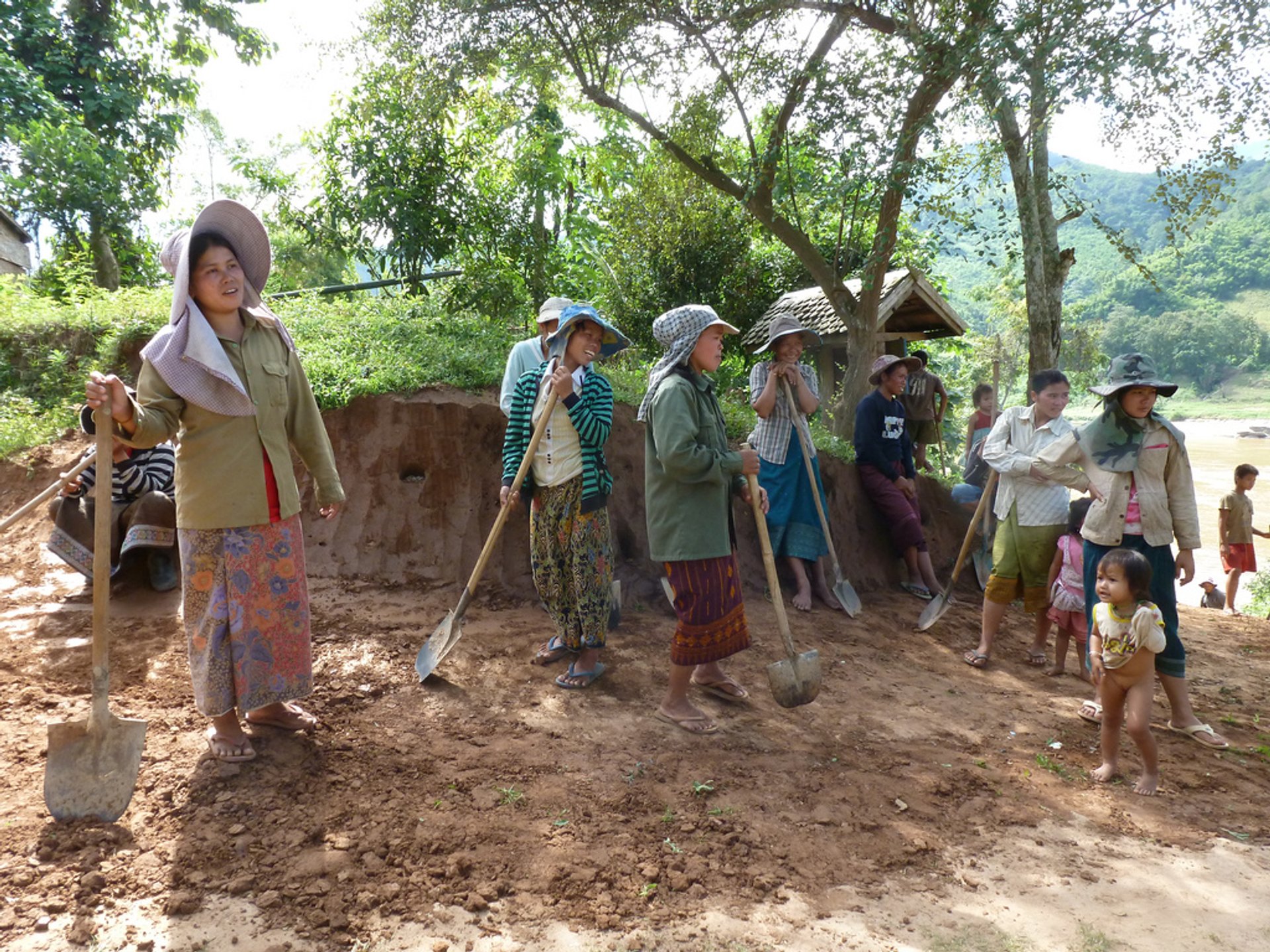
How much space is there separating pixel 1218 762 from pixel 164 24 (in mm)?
19372

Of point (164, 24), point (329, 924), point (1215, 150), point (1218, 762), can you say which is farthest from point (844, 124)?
point (164, 24)

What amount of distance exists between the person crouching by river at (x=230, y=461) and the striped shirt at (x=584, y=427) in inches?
48.6

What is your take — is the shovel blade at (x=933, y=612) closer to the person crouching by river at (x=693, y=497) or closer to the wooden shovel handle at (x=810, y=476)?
the wooden shovel handle at (x=810, y=476)

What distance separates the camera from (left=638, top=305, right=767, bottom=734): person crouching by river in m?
3.64

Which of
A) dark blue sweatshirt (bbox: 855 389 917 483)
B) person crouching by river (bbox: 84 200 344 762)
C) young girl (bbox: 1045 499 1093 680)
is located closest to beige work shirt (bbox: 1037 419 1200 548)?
young girl (bbox: 1045 499 1093 680)

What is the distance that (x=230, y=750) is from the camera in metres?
3.13

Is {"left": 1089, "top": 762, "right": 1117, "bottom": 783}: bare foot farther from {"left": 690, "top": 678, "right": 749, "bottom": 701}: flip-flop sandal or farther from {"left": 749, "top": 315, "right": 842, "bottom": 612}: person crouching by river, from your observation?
{"left": 749, "top": 315, "right": 842, "bottom": 612}: person crouching by river

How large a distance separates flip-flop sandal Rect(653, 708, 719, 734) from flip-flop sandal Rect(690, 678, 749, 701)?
313mm

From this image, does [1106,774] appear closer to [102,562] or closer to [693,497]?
[693,497]

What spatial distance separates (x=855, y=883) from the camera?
280 centimetres

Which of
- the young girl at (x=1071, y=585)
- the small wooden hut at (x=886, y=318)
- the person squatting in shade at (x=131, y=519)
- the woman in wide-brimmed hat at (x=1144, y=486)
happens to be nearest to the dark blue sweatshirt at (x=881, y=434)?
the young girl at (x=1071, y=585)

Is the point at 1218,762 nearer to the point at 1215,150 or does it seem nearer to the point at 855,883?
the point at 855,883

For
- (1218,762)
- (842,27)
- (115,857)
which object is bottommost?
(1218,762)

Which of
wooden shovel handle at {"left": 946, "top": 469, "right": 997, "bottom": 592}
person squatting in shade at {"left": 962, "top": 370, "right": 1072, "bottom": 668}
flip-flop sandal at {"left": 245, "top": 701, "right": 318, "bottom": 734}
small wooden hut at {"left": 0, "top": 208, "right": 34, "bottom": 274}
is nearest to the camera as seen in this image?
flip-flop sandal at {"left": 245, "top": 701, "right": 318, "bottom": 734}
